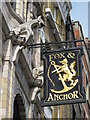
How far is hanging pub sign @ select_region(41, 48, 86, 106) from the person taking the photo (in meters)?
17.4

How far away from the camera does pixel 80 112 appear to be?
40.3 meters

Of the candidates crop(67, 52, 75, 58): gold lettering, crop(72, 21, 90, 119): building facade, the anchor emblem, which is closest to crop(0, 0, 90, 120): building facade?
the anchor emblem

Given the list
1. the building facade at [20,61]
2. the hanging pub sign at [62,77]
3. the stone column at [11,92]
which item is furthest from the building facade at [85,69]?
the stone column at [11,92]

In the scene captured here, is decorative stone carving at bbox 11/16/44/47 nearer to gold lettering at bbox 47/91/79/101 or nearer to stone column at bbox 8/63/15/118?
stone column at bbox 8/63/15/118

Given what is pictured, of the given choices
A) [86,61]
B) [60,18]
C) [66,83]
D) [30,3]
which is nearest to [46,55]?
[66,83]

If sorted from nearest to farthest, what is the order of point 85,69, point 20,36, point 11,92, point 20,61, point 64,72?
point 11,92
point 20,36
point 64,72
point 20,61
point 85,69

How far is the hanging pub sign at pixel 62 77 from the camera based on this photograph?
17.4m

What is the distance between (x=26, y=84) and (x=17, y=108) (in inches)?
40.3

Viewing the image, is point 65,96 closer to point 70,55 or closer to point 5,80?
point 70,55

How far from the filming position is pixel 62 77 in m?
18.0

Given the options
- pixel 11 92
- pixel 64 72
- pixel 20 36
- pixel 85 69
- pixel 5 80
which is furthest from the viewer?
pixel 85 69

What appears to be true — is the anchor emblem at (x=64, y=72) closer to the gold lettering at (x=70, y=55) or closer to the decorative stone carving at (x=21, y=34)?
the gold lettering at (x=70, y=55)

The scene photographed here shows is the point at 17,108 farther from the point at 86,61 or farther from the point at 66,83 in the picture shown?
the point at 86,61

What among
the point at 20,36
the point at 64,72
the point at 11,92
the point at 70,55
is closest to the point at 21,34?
the point at 20,36
